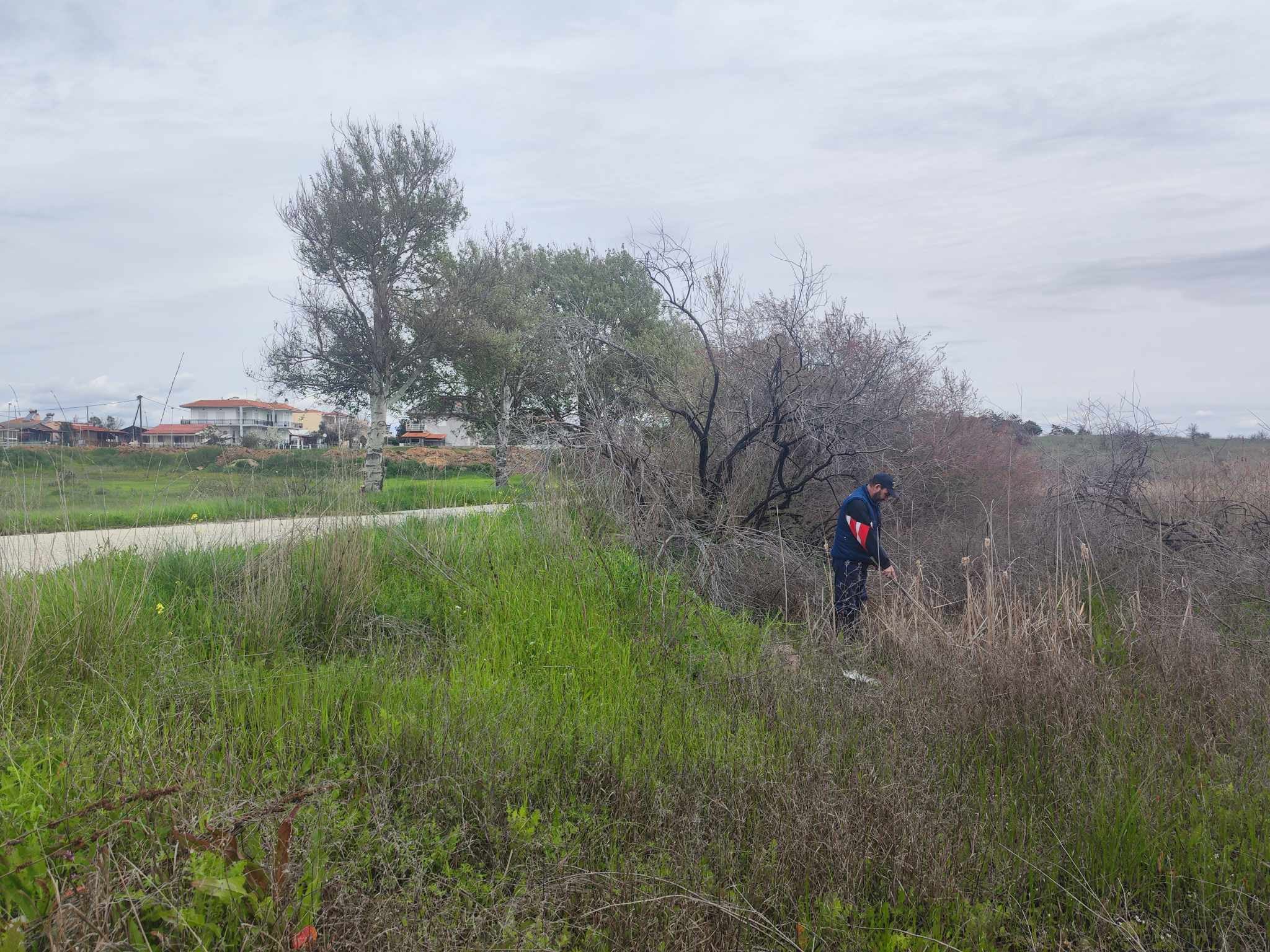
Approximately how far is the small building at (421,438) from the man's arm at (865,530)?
21.9m

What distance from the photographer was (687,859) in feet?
10.6

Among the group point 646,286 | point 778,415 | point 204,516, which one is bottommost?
point 204,516

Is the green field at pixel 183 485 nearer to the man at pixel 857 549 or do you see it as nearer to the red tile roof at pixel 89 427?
the red tile roof at pixel 89 427

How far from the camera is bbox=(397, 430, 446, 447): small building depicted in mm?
29625

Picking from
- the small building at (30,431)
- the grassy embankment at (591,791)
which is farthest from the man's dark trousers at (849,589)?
the small building at (30,431)

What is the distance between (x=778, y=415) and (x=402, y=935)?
8578 mm

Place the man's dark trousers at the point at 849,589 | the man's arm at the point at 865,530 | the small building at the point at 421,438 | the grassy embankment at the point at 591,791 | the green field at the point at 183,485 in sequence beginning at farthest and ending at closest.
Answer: the small building at the point at 421,438, the man's dark trousers at the point at 849,589, the man's arm at the point at 865,530, the green field at the point at 183,485, the grassy embankment at the point at 591,791

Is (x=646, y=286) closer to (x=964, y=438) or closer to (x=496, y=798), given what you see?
(x=964, y=438)

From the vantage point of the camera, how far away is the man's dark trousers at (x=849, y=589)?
27.3 feet

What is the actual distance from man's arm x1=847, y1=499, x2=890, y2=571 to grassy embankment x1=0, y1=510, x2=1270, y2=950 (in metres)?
2.26

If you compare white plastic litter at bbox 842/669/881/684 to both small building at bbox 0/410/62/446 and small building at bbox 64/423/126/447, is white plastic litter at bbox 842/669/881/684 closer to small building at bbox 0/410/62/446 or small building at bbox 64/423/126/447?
small building at bbox 0/410/62/446

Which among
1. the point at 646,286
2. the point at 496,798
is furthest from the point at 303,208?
the point at 496,798

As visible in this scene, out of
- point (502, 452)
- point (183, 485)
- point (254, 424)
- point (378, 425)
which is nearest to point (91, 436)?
point (183, 485)

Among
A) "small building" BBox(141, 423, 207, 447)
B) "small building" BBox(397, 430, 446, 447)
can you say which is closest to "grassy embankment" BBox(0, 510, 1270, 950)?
"small building" BBox(141, 423, 207, 447)
